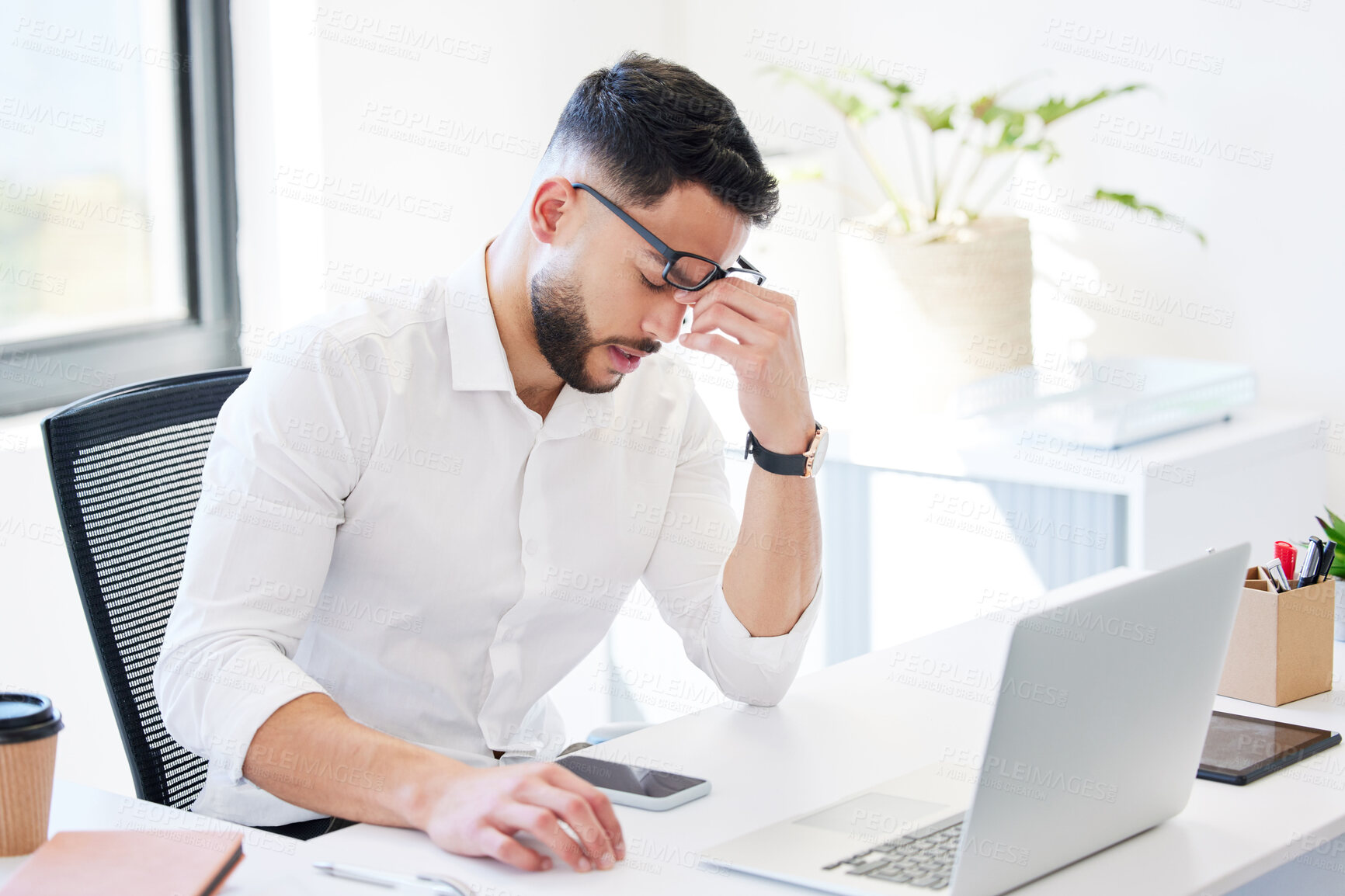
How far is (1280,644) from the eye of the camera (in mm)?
1352

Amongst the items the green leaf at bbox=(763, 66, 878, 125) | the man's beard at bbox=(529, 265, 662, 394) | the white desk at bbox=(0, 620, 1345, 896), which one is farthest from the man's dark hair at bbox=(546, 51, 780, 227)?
the green leaf at bbox=(763, 66, 878, 125)

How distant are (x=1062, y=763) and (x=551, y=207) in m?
0.76

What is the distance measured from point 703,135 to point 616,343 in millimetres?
225

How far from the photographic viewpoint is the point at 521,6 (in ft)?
8.95

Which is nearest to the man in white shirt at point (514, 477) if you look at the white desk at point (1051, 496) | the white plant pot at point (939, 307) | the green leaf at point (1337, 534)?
the green leaf at point (1337, 534)

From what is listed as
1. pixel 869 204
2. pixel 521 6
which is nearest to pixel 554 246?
pixel 521 6

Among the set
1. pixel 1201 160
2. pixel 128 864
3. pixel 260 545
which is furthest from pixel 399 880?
pixel 1201 160

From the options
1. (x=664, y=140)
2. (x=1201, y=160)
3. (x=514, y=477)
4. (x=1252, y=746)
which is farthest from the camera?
(x=1201, y=160)

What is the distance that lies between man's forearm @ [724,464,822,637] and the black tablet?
1.42 ft

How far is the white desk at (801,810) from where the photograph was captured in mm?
981

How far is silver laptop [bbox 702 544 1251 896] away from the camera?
90 cm

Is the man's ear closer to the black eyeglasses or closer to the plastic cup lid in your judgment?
the black eyeglasses

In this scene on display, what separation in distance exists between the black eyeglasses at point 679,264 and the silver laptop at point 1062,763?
0.53 meters

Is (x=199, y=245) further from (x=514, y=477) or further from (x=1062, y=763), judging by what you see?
(x=1062, y=763)
